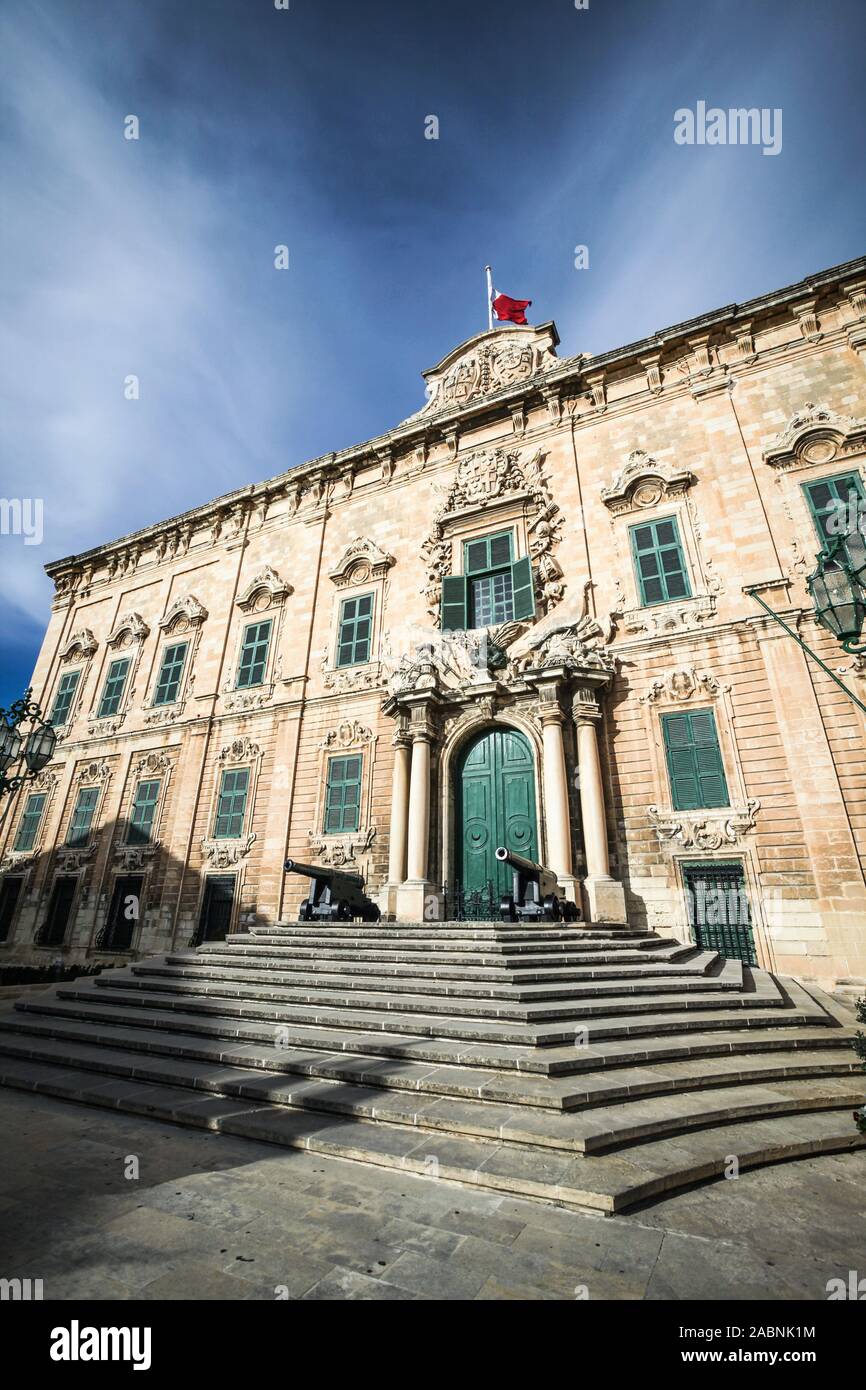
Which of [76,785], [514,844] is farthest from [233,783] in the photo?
[514,844]

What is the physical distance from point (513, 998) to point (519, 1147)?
2.53m

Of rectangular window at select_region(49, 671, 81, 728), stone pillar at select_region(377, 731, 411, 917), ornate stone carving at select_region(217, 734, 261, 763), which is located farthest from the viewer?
rectangular window at select_region(49, 671, 81, 728)

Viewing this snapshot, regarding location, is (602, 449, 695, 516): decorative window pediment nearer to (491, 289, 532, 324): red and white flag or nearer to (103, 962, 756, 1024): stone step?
(491, 289, 532, 324): red and white flag

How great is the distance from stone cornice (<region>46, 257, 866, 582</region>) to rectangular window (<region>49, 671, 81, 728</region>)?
496 cm

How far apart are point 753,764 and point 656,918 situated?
3351 mm

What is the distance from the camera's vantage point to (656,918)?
10758 mm

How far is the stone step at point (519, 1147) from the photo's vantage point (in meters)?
3.55

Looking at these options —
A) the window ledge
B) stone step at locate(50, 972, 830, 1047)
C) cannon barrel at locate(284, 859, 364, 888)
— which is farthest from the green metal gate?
cannon barrel at locate(284, 859, 364, 888)

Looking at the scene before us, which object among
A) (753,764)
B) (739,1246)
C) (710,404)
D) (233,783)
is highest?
(710,404)

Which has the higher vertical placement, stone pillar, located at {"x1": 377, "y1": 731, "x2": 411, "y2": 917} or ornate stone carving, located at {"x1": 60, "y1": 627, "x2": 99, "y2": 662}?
ornate stone carving, located at {"x1": 60, "y1": 627, "x2": 99, "y2": 662}

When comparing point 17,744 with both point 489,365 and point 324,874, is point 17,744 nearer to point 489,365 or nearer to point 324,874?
point 324,874

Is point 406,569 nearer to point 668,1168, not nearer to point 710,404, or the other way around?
point 710,404

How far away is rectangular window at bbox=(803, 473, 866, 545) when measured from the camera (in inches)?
442

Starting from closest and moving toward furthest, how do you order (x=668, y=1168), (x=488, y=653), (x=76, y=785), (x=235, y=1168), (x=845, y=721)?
(x=668, y=1168), (x=235, y=1168), (x=845, y=721), (x=488, y=653), (x=76, y=785)
